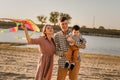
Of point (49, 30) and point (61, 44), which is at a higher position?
point (49, 30)

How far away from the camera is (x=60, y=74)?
6.01 meters

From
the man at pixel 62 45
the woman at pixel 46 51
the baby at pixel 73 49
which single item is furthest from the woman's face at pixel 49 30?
the baby at pixel 73 49

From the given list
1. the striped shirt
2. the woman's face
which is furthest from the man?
the woman's face

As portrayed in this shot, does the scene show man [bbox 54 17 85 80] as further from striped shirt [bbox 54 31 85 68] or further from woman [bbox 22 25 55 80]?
woman [bbox 22 25 55 80]

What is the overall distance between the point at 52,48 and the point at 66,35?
0.34 m

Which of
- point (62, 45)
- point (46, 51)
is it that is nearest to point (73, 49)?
point (62, 45)

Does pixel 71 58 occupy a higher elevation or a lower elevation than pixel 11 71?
higher

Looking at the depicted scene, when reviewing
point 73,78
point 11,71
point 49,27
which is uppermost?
point 49,27

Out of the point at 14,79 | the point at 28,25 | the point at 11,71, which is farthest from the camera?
the point at 11,71

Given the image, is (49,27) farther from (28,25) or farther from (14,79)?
(14,79)

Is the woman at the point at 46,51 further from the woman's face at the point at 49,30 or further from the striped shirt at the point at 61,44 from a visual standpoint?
the striped shirt at the point at 61,44

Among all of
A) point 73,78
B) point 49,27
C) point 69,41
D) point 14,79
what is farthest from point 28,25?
point 14,79

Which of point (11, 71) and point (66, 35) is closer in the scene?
point (66, 35)

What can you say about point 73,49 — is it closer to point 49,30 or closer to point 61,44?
point 61,44
